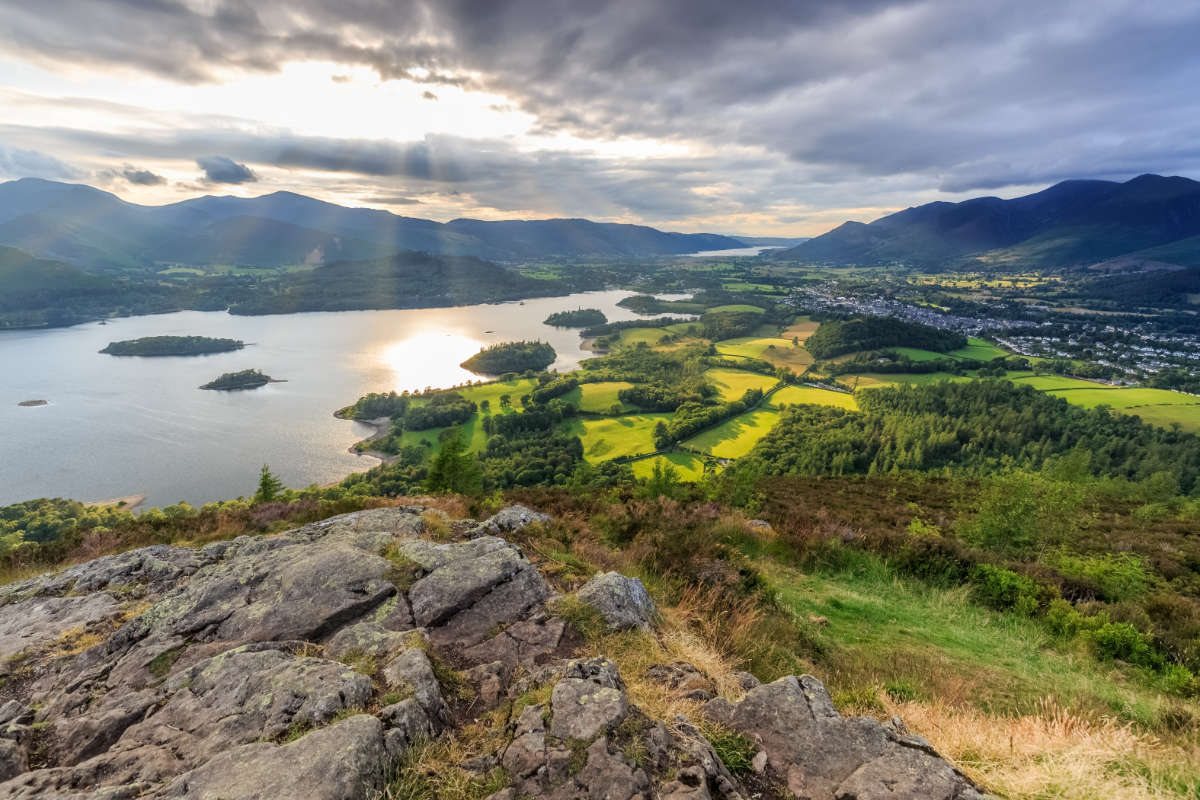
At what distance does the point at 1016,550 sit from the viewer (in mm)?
15320

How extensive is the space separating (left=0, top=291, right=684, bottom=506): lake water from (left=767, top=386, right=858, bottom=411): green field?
5482 cm

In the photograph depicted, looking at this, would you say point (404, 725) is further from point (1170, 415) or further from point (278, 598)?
point (1170, 415)

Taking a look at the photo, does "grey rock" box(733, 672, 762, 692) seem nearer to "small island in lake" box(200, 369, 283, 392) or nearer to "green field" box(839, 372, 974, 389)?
"green field" box(839, 372, 974, 389)

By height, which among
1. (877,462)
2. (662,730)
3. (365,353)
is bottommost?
(877,462)

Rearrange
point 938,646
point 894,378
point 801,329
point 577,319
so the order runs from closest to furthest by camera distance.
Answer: point 938,646, point 894,378, point 801,329, point 577,319

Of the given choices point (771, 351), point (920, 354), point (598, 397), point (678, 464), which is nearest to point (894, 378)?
point (920, 354)

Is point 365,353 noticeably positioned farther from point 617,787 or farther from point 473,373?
point 617,787

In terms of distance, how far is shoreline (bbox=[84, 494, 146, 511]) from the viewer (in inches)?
2104

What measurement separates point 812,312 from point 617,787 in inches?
8127

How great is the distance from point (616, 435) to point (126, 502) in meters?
61.6

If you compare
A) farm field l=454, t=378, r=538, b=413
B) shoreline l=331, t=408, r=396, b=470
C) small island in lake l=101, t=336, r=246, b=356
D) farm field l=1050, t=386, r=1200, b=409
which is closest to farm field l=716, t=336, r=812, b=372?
farm field l=1050, t=386, r=1200, b=409

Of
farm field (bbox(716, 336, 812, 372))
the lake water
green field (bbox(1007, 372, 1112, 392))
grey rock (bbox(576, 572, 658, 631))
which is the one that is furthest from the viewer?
farm field (bbox(716, 336, 812, 372))

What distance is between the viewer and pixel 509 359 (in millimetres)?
125312

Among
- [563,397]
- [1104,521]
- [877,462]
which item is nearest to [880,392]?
[877,462]
